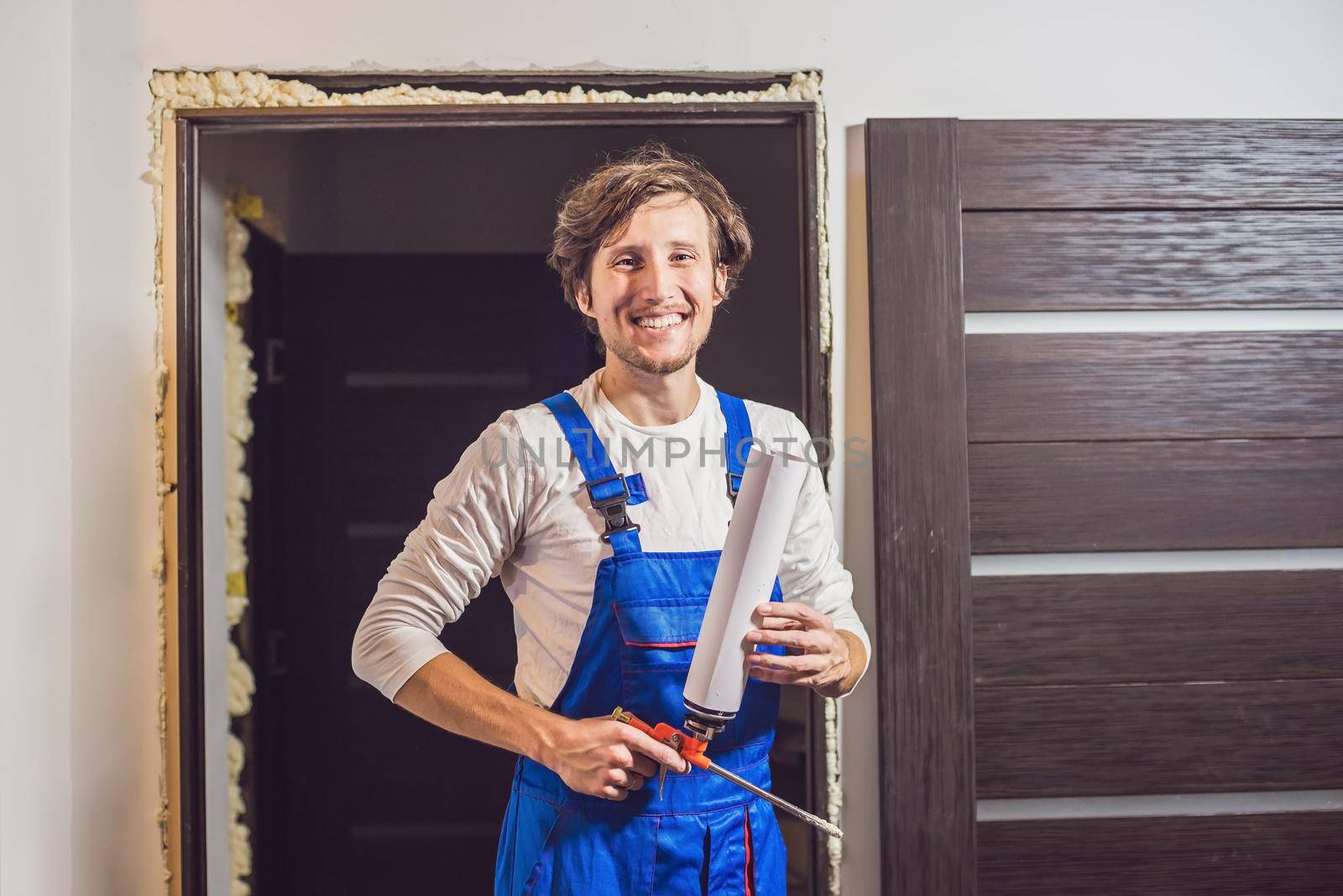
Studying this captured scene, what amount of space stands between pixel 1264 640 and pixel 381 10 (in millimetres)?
1753

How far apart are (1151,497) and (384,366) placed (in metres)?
1.25

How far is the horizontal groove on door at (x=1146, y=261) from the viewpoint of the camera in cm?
141

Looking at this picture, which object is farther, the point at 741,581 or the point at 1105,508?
the point at 1105,508

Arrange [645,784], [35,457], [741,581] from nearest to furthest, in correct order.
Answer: [741,581] → [645,784] → [35,457]

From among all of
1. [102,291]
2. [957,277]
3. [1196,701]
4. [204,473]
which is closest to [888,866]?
[1196,701]

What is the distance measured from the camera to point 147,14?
1.40 metres

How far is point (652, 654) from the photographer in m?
1.10

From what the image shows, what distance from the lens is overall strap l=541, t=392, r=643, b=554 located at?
3.64ft

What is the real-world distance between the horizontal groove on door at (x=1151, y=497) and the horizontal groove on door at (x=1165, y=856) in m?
0.44

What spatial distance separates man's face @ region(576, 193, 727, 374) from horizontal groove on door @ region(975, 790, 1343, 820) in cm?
89

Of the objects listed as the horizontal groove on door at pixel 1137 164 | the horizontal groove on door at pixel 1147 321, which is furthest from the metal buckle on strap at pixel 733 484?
the horizontal groove on door at pixel 1137 164

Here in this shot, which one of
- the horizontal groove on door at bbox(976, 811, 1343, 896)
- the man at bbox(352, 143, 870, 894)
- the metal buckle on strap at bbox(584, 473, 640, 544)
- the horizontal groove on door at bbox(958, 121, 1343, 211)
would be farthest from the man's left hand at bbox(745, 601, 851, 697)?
the horizontal groove on door at bbox(958, 121, 1343, 211)

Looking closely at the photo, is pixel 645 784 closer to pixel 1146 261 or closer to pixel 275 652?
pixel 275 652

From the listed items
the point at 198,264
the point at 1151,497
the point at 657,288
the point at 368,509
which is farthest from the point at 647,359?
the point at 1151,497
